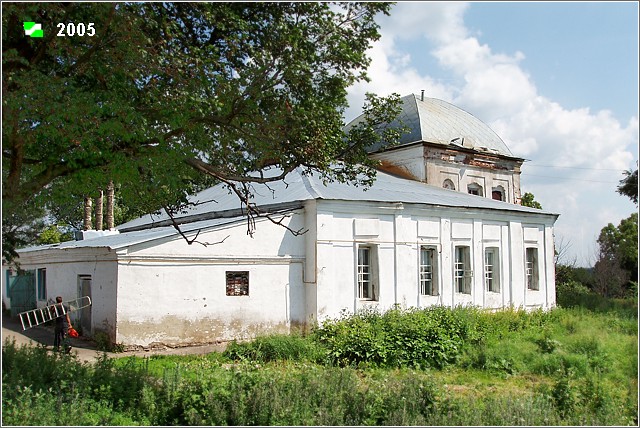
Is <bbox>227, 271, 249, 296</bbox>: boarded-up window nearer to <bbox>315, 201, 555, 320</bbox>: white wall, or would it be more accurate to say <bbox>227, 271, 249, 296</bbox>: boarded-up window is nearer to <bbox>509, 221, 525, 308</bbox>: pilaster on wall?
<bbox>315, 201, 555, 320</bbox>: white wall

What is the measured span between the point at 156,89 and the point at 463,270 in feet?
42.9

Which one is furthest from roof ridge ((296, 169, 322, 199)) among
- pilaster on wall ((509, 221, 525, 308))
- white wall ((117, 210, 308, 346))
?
pilaster on wall ((509, 221, 525, 308))

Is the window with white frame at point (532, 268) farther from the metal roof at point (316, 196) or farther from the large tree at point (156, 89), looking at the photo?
the large tree at point (156, 89)

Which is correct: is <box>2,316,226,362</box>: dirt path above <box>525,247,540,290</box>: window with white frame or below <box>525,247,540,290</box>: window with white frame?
below

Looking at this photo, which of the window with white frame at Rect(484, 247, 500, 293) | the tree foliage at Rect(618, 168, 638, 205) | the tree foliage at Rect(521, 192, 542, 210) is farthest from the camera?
the tree foliage at Rect(521, 192, 542, 210)

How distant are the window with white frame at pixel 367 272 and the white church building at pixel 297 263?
0.03 m

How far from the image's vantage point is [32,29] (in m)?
8.13

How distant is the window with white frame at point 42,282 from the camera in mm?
18375

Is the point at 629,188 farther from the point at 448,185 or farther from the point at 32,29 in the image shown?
the point at 448,185

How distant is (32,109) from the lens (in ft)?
26.0

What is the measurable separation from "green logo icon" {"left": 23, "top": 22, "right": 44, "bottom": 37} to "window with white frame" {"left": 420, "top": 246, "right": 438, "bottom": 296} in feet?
41.1

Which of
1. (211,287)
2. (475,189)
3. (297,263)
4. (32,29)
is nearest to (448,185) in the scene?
(475,189)

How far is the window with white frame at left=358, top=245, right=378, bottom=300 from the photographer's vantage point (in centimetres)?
1695

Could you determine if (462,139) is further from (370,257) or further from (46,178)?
(46,178)
